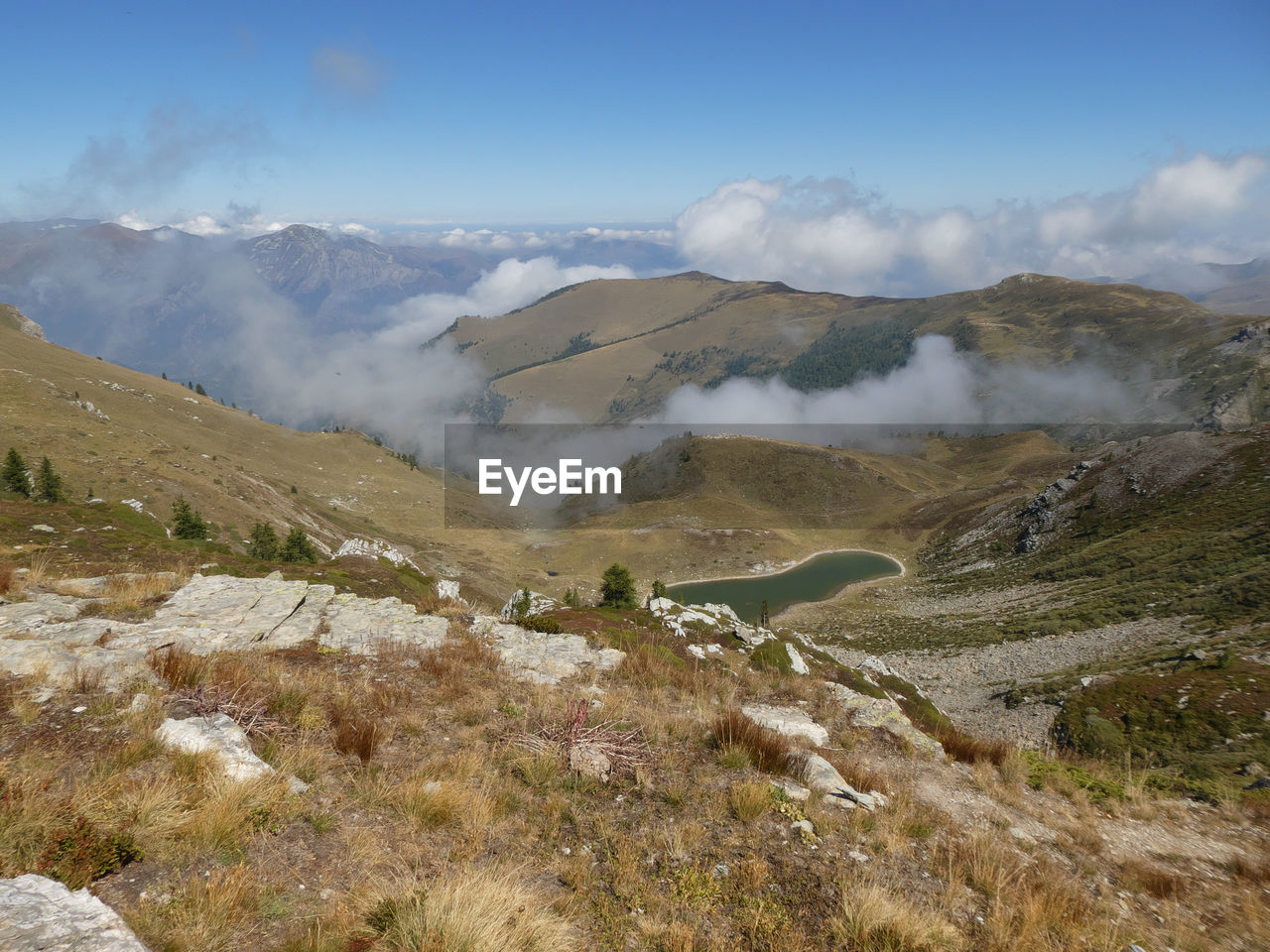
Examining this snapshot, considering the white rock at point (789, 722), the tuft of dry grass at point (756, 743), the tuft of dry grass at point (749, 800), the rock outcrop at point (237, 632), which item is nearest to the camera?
the tuft of dry grass at point (749, 800)

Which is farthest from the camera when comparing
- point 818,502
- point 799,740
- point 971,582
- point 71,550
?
point 818,502

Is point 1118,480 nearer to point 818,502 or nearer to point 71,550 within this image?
point 818,502

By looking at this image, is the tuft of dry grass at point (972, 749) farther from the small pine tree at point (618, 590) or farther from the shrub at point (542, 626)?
the small pine tree at point (618, 590)

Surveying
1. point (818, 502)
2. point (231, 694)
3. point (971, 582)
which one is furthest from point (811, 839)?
point (818, 502)

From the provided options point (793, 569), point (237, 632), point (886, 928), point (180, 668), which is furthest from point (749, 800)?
point (793, 569)

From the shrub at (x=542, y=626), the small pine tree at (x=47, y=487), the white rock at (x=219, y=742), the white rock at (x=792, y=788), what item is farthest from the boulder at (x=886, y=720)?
the small pine tree at (x=47, y=487)

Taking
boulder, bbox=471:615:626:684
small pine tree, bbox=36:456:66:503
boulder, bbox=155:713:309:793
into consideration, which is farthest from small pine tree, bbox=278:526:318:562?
boulder, bbox=155:713:309:793
